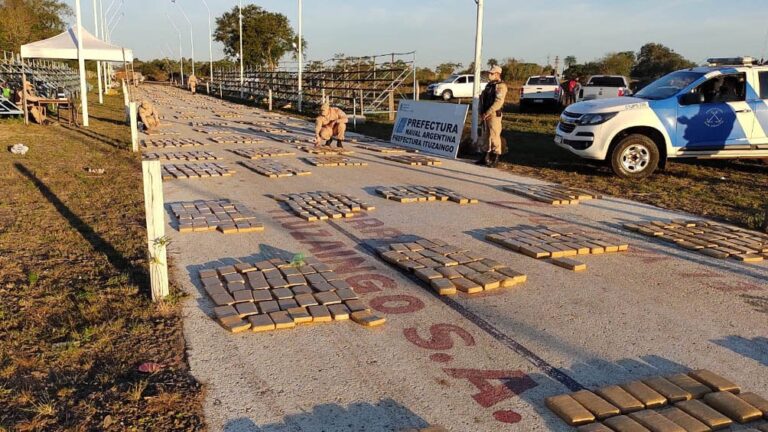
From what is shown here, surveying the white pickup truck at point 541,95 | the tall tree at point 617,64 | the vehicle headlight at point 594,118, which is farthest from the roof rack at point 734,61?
the tall tree at point 617,64

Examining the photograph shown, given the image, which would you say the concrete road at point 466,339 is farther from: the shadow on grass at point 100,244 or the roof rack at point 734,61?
the roof rack at point 734,61

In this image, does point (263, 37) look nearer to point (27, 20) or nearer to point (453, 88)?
point (27, 20)

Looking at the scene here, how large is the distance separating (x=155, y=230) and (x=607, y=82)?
22.9 meters

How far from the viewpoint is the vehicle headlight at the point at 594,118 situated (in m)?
10.5

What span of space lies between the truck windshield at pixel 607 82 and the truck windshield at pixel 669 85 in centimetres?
1315

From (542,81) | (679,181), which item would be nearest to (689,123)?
(679,181)

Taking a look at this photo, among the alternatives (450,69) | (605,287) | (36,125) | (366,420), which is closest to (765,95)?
(605,287)

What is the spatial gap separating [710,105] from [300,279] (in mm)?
8780

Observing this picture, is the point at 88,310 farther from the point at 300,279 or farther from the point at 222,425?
the point at 222,425

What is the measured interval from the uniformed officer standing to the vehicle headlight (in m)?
1.59

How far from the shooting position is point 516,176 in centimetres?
1098

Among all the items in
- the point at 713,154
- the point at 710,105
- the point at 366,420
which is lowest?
the point at 366,420

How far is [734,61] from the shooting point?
11109mm

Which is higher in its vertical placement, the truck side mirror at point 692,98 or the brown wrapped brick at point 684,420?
the truck side mirror at point 692,98
